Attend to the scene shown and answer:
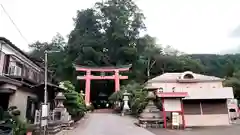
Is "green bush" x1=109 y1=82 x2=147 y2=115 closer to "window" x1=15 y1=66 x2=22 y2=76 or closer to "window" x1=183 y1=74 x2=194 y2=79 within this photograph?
"window" x1=183 y1=74 x2=194 y2=79

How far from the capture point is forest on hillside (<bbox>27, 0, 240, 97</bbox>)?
44938mm

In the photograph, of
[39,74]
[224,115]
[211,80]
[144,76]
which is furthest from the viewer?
[144,76]

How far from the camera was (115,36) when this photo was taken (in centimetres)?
4541

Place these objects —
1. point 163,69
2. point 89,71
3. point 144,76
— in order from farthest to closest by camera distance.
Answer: point 163,69 → point 144,76 → point 89,71

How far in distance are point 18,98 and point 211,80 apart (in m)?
19.9

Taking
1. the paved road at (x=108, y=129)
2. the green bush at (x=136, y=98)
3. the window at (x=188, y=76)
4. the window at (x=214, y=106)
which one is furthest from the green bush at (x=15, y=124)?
the window at (x=188, y=76)

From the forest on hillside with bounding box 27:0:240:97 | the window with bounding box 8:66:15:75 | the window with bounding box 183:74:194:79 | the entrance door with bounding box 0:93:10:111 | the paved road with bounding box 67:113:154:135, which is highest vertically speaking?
the forest on hillside with bounding box 27:0:240:97

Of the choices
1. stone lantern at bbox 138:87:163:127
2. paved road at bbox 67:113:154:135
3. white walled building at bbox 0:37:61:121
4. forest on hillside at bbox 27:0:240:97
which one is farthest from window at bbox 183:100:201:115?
forest on hillside at bbox 27:0:240:97

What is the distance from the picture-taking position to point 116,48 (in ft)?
154

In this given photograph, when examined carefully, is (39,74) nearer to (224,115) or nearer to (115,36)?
(224,115)

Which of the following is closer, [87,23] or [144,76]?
[144,76]

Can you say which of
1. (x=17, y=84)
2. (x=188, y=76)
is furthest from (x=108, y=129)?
(x=188, y=76)

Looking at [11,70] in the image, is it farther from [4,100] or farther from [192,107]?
[192,107]

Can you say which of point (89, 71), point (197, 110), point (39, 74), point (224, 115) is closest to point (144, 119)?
point (197, 110)
